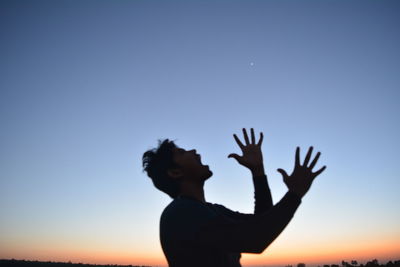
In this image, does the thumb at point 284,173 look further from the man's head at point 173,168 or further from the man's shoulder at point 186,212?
the man's head at point 173,168

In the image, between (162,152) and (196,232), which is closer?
(196,232)

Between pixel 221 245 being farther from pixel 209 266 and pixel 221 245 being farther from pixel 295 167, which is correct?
pixel 295 167

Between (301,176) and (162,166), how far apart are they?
1.96 m

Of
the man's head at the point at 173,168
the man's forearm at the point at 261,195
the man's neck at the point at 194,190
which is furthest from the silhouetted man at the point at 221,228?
the man's forearm at the point at 261,195

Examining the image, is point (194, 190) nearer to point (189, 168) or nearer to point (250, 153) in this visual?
point (189, 168)

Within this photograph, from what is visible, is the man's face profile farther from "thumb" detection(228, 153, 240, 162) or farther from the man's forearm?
the man's forearm

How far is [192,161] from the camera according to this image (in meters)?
3.58

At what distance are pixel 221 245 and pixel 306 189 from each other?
776mm

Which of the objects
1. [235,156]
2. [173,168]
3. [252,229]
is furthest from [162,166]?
[252,229]

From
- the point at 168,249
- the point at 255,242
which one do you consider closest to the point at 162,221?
A: the point at 168,249

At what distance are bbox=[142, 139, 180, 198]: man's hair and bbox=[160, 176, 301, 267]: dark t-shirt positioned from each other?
38.2 inches

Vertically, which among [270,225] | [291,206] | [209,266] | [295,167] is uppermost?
[295,167]

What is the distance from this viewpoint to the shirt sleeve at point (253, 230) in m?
1.91

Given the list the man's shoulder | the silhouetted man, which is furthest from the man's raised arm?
the man's shoulder
